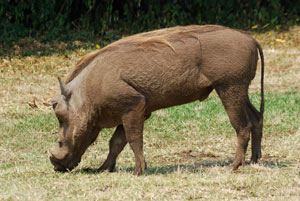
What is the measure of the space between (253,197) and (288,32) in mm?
10052

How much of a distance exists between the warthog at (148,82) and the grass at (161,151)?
41 cm

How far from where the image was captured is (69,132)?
6.00 m

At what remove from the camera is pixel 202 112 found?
898 cm

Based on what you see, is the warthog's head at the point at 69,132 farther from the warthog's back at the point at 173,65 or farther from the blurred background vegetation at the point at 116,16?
the blurred background vegetation at the point at 116,16

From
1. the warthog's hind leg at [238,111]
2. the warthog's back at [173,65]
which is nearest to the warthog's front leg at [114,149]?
the warthog's back at [173,65]

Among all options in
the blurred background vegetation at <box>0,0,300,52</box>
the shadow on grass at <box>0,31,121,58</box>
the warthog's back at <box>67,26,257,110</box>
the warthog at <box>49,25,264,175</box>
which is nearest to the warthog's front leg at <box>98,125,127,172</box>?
the warthog at <box>49,25,264,175</box>

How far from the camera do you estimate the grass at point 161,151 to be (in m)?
5.21

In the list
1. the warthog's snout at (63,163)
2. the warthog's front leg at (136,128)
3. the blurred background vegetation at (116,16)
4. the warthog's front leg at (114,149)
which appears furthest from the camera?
the blurred background vegetation at (116,16)

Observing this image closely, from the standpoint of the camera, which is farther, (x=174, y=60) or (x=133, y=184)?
(x=174, y=60)

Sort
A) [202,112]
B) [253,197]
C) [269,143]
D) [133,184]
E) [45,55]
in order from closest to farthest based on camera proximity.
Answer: [253,197], [133,184], [269,143], [202,112], [45,55]

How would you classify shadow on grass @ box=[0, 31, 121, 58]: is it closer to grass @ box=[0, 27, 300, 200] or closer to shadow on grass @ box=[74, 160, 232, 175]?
grass @ box=[0, 27, 300, 200]

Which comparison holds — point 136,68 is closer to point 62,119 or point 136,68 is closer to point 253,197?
point 62,119

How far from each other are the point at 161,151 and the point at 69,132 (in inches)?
64.2

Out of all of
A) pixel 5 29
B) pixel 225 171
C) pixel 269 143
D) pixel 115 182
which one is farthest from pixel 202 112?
pixel 5 29
